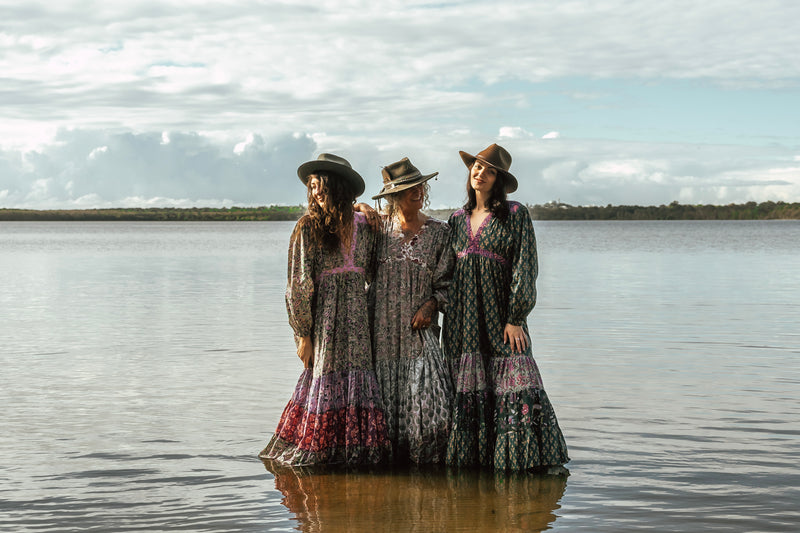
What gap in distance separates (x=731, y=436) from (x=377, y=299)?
3057 mm

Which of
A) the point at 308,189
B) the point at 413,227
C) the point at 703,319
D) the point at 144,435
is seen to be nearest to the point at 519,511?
the point at 413,227

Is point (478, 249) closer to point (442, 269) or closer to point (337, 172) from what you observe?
point (442, 269)

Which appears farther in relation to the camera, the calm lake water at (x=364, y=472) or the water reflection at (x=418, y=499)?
the calm lake water at (x=364, y=472)

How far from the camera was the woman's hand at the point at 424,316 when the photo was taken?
17.1 feet

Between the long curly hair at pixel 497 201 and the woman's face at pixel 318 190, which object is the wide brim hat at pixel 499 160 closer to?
the long curly hair at pixel 497 201

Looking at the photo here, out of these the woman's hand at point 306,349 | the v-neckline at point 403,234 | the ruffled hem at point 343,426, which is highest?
the v-neckline at point 403,234

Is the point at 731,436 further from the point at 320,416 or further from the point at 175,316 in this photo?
the point at 175,316

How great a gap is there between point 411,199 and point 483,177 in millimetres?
442

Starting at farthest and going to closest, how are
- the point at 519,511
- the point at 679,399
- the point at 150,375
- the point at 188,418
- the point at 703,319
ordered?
1. the point at 703,319
2. the point at 150,375
3. the point at 679,399
4. the point at 188,418
5. the point at 519,511

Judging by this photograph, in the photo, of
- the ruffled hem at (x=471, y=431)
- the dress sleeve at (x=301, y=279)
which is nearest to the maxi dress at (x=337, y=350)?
the dress sleeve at (x=301, y=279)

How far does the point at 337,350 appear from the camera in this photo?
208 inches

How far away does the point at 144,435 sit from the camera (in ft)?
22.2

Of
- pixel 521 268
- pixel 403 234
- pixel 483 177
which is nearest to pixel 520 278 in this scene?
pixel 521 268

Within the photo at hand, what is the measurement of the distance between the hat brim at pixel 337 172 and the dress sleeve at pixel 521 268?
919 millimetres
